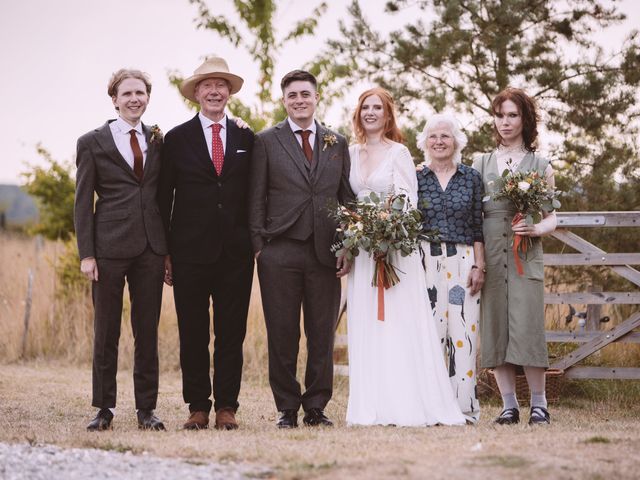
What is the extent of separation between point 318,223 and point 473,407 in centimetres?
171

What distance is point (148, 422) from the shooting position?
20.0ft

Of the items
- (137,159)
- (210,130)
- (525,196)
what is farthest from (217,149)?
(525,196)

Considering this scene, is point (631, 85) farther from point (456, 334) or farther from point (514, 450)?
point (514, 450)

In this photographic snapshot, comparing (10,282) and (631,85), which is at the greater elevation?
(631,85)

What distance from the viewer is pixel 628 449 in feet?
15.8

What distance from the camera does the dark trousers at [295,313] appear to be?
6.21m

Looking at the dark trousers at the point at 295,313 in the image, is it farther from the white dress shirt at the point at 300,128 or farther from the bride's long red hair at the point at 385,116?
the bride's long red hair at the point at 385,116

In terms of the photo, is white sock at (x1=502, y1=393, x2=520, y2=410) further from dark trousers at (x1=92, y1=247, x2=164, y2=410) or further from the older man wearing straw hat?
dark trousers at (x1=92, y1=247, x2=164, y2=410)

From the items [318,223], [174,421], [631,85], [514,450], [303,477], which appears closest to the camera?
[303,477]

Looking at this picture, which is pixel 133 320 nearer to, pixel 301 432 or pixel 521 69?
pixel 301 432

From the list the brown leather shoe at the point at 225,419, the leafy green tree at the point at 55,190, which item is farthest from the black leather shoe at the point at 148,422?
the leafy green tree at the point at 55,190

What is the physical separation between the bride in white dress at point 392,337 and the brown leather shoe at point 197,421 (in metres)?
1.00

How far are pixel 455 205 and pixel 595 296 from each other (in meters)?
2.52

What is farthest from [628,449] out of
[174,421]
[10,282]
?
[10,282]
